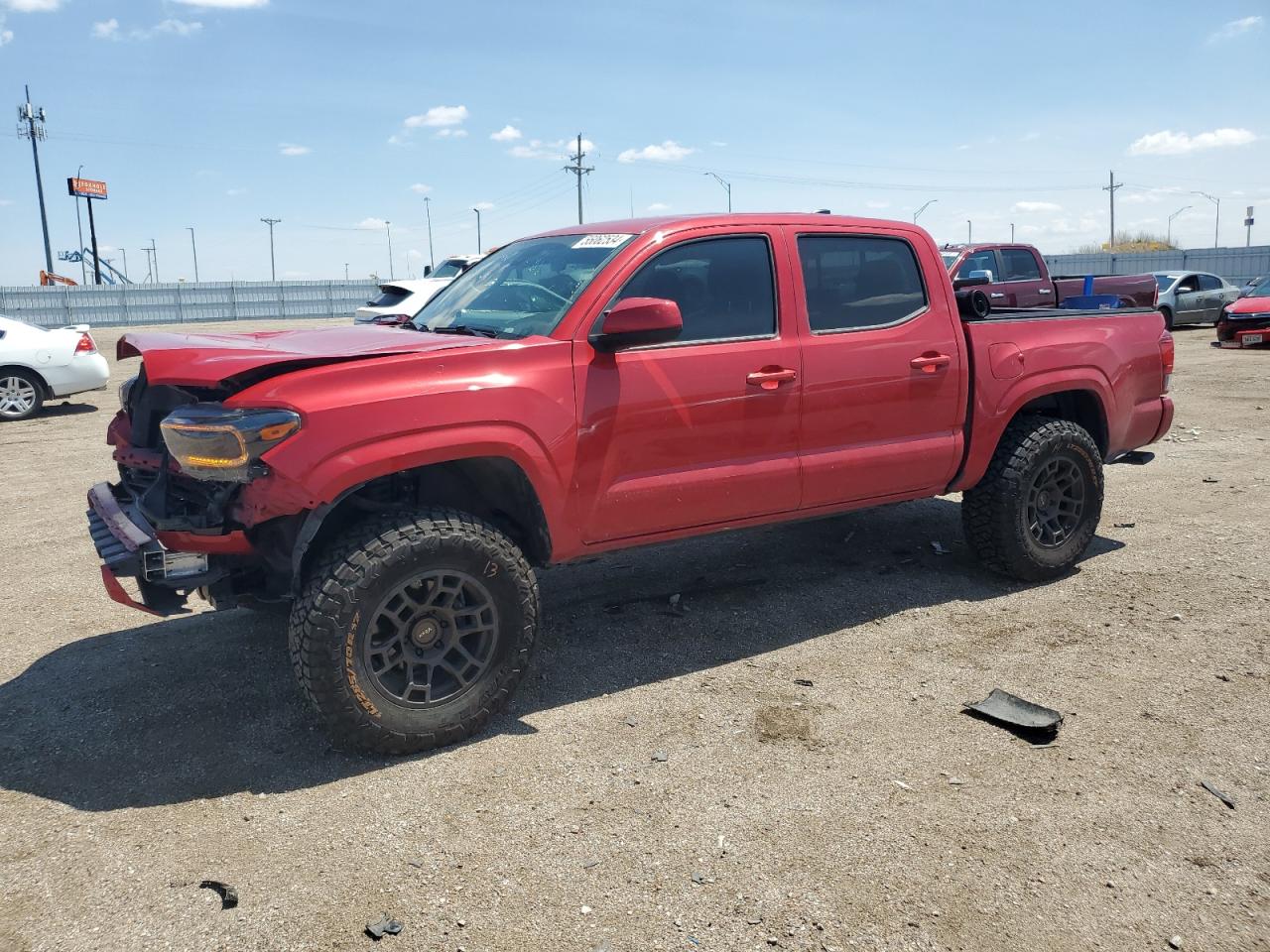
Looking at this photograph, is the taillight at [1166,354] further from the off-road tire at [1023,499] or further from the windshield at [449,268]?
the windshield at [449,268]

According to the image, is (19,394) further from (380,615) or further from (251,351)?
(380,615)

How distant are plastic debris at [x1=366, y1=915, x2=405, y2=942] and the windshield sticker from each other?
9.26 ft

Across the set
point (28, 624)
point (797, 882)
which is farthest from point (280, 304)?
point (797, 882)

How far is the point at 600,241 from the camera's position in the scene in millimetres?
4465

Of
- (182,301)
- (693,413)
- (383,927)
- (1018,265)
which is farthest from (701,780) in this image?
(182,301)

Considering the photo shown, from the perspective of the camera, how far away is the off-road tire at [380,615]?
136 inches

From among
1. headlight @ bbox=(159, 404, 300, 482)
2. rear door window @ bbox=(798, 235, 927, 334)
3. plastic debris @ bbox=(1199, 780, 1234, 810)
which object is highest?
rear door window @ bbox=(798, 235, 927, 334)

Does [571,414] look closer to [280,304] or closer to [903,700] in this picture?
[903,700]

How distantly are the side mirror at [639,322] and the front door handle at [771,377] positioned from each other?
0.56 meters

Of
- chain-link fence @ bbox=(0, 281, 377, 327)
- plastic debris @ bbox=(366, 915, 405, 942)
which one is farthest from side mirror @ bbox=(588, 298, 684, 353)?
chain-link fence @ bbox=(0, 281, 377, 327)

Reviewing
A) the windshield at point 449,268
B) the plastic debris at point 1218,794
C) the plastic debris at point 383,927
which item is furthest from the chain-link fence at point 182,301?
the plastic debris at point 1218,794

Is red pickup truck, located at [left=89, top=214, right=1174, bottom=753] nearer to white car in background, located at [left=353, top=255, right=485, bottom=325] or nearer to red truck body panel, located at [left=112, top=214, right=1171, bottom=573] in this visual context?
red truck body panel, located at [left=112, top=214, right=1171, bottom=573]

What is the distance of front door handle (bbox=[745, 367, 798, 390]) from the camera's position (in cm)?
436

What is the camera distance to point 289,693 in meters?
4.22
